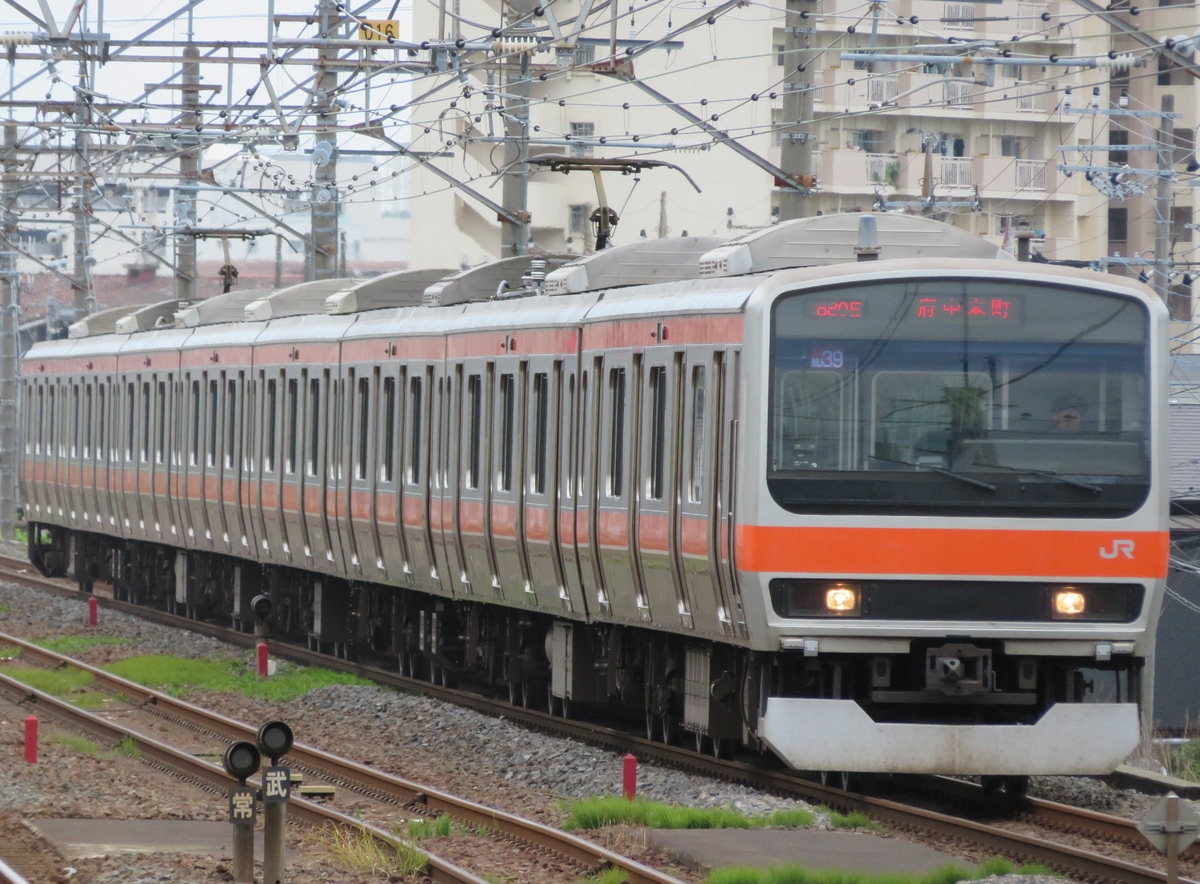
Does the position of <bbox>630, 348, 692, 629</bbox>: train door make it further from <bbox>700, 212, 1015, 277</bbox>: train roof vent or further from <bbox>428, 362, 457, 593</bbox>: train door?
<bbox>428, 362, 457, 593</bbox>: train door

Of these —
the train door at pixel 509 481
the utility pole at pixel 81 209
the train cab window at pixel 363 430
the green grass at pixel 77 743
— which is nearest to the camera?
the green grass at pixel 77 743

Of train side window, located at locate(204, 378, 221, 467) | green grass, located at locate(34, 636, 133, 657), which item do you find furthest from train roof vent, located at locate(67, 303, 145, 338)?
green grass, located at locate(34, 636, 133, 657)

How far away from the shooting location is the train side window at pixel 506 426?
51.9 ft

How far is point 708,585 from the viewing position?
12.2 meters

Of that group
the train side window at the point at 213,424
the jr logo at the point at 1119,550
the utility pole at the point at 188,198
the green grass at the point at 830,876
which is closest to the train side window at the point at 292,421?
the train side window at the point at 213,424

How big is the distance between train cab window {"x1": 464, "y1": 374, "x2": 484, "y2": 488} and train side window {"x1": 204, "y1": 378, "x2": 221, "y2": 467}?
24.4 feet

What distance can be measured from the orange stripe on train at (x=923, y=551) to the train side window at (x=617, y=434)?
7.51ft

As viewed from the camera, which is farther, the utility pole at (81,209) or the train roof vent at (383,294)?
the utility pole at (81,209)

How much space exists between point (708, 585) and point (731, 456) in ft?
2.84

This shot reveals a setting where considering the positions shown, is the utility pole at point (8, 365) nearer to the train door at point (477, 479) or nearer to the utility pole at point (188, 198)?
the utility pole at point (188, 198)

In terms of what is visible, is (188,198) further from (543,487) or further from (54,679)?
(543,487)

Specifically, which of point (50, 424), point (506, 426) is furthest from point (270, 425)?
point (50, 424)

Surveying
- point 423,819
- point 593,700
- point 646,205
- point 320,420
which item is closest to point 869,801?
point 423,819

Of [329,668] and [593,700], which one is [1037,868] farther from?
[329,668]
